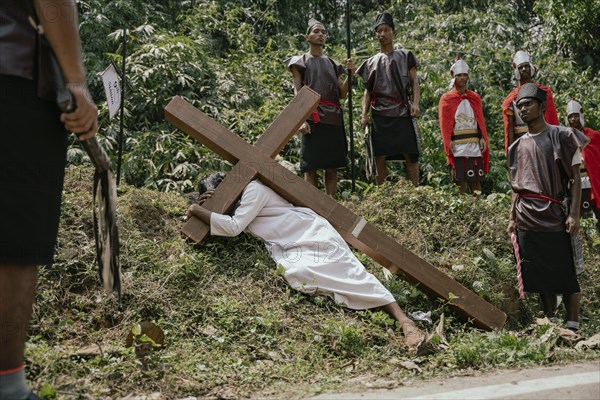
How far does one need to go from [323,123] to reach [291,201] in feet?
6.04

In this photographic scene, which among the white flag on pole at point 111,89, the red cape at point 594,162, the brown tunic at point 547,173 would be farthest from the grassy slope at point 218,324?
the red cape at point 594,162

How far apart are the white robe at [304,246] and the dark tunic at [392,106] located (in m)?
2.13

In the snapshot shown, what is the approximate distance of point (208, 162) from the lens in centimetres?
808

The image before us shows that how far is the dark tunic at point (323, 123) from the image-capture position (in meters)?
6.86

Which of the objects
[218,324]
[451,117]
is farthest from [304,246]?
[451,117]

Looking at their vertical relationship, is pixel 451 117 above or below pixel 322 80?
below

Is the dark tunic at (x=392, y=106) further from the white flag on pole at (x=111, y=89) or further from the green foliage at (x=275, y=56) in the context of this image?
the white flag on pole at (x=111, y=89)

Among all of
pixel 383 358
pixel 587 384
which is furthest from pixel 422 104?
pixel 587 384

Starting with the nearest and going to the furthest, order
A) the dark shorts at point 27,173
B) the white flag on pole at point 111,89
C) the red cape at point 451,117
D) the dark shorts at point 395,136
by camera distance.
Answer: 1. the dark shorts at point 27,173
2. the white flag on pole at point 111,89
3. the dark shorts at point 395,136
4. the red cape at point 451,117

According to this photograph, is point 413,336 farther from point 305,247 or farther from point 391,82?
point 391,82

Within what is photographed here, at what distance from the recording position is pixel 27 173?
7.70ft

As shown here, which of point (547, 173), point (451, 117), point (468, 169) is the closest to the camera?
point (547, 173)

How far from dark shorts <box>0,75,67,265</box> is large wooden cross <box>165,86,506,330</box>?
2.59 meters

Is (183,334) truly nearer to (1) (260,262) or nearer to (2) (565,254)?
(1) (260,262)
